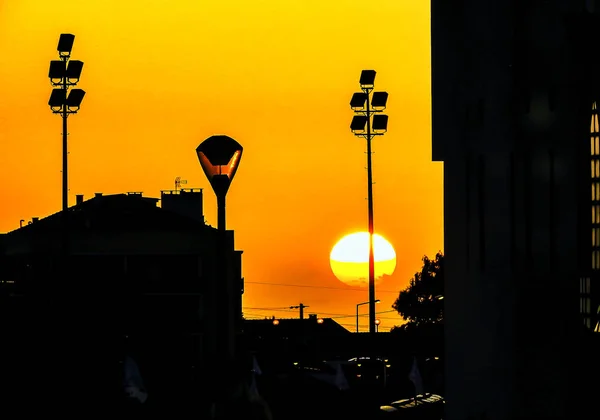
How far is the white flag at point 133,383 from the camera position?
32.0m

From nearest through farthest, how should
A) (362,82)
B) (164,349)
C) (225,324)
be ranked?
(225,324)
(164,349)
(362,82)

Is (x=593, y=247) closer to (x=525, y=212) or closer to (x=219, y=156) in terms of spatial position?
(x=525, y=212)

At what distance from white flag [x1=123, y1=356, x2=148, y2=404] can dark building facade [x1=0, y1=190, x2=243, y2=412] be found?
2.67ft

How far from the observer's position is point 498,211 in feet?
145

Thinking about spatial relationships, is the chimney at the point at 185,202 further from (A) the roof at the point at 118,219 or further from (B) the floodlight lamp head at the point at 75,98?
(B) the floodlight lamp head at the point at 75,98

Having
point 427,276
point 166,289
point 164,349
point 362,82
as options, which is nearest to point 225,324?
point 164,349

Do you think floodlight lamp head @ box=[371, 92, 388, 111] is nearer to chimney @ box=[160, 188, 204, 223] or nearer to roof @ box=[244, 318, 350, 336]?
chimney @ box=[160, 188, 204, 223]

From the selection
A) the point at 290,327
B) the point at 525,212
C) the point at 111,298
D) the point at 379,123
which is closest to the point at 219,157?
the point at 525,212

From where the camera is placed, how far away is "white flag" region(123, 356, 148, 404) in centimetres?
3198

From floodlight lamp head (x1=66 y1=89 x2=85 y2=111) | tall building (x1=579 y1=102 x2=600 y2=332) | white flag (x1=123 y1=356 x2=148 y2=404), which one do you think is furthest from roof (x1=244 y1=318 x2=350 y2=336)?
white flag (x1=123 y1=356 x2=148 y2=404)

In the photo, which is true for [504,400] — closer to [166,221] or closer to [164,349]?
[164,349]

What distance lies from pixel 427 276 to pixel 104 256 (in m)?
67.4

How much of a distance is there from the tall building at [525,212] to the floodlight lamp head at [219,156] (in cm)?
2013

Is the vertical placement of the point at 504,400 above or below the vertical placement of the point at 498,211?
below
